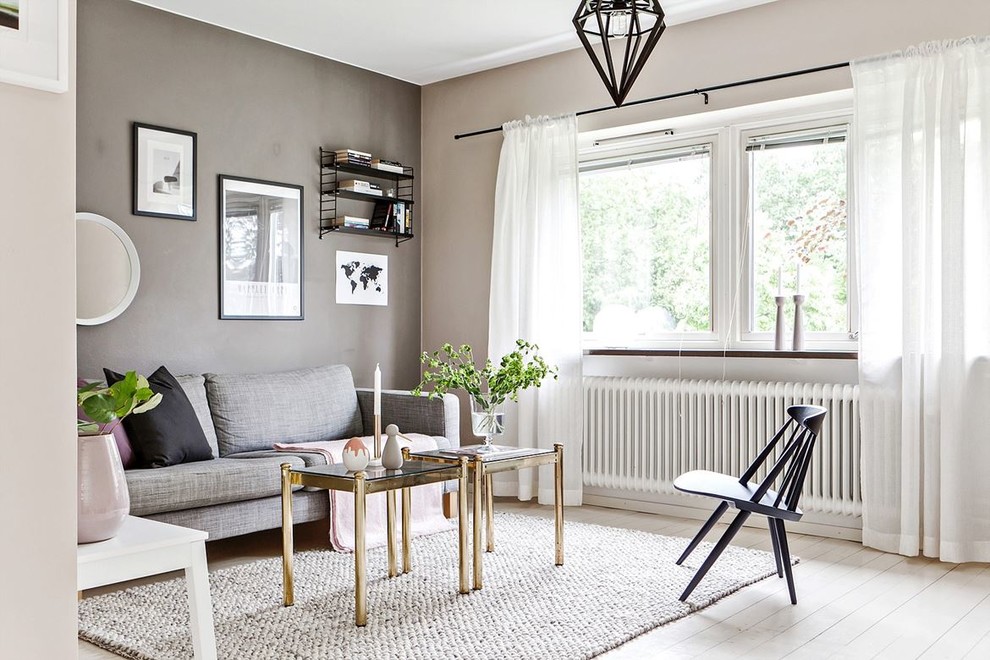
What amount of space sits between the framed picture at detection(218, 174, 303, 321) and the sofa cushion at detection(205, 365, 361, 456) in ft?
1.37

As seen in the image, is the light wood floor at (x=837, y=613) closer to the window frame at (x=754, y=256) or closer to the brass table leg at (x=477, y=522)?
the brass table leg at (x=477, y=522)

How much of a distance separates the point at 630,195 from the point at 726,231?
66 cm

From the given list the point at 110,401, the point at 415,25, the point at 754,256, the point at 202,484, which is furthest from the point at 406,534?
the point at 415,25

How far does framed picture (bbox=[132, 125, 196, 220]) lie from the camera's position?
428cm

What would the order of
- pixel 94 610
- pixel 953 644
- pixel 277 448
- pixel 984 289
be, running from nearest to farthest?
pixel 953 644 < pixel 94 610 < pixel 984 289 < pixel 277 448

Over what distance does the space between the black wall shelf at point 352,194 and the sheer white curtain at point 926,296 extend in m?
2.69

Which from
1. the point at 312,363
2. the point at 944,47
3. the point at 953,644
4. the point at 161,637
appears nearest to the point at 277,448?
the point at 312,363

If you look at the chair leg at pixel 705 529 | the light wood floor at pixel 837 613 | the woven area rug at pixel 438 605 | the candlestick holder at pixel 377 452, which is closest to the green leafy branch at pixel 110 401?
the woven area rug at pixel 438 605

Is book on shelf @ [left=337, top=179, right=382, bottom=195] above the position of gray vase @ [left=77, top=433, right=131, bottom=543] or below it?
above

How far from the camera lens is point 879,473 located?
12.9 ft

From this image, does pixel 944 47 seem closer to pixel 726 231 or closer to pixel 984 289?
pixel 984 289

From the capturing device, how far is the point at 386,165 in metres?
5.39

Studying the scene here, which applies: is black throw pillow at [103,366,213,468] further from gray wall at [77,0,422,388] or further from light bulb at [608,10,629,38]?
light bulb at [608,10,629,38]

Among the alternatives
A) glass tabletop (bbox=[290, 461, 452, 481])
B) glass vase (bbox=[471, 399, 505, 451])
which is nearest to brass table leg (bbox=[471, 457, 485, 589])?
glass tabletop (bbox=[290, 461, 452, 481])
